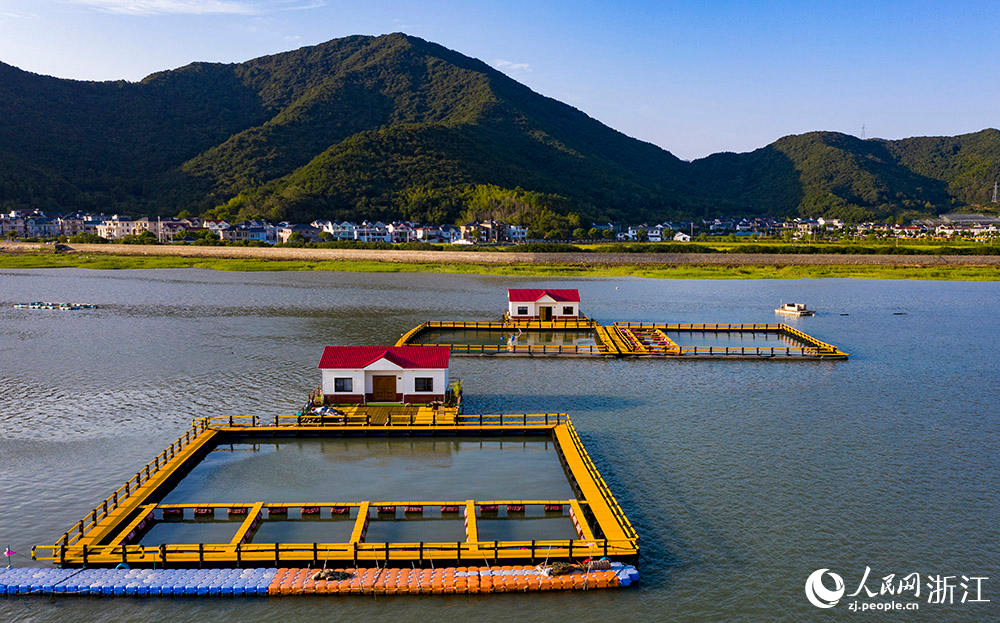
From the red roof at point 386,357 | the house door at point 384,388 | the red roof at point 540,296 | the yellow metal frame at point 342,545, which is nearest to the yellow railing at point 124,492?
the yellow metal frame at point 342,545

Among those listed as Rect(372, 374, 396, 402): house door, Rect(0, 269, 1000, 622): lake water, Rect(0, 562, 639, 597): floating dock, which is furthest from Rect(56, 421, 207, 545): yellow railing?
Rect(372, 374, 396, 402): house door

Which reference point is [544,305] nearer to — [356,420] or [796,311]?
[796,311]

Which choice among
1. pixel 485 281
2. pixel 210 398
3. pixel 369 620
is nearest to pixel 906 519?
pixel 369 620

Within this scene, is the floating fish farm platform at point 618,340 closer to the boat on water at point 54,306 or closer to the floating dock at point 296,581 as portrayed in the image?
the floating dock at point 296,581

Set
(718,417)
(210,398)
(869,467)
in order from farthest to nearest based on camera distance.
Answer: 1. (210,398)
2. (718,417)
3. (869,467)

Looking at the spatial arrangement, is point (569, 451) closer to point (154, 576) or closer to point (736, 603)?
point (736, 603)

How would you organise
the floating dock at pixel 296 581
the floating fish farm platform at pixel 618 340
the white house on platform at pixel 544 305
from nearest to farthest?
1. the floating dock at pixel 296 581
2. the floating fish farm platform at pixel 618 340
3. the white house on platform at pixel 544 305
